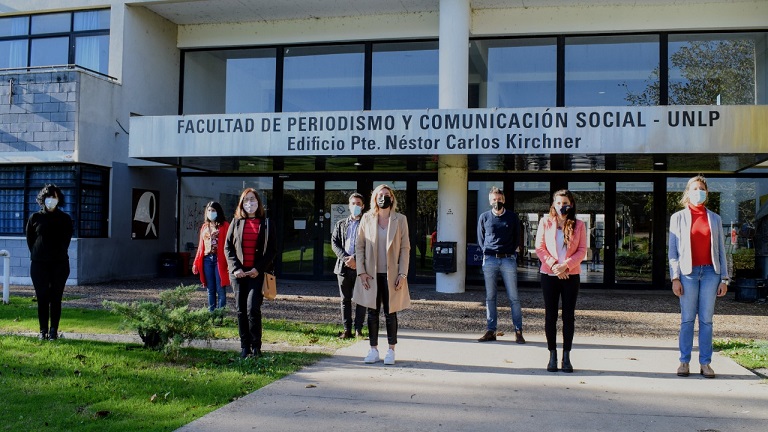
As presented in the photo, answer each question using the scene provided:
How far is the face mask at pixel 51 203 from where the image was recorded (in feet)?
25.6

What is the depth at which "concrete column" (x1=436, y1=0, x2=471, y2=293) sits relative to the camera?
14.0 meters

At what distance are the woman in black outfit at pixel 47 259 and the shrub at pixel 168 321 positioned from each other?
145 cm

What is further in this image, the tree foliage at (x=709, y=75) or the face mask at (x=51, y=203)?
the tree foliage at (x=709, y=75)

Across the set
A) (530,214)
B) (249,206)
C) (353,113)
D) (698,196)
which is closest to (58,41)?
(353,113)

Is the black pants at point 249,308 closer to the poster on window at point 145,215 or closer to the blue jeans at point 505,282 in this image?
the blue jeans at point 505,282

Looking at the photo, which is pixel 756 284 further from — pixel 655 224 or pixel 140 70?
pixel 140 70

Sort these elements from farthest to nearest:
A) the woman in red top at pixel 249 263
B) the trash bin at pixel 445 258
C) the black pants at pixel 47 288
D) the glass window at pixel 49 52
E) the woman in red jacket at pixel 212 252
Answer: the glass window at pixel 49 52
the trash bin at pixel 445 258
the woman in red jacket at pixel 212 252
the black pants at pixel 47 288
the woman in red top at pixel 249 263

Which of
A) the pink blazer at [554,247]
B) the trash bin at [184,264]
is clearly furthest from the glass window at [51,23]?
the pink blazer at [554,247]

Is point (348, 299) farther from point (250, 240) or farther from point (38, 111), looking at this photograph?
point (38, 111)

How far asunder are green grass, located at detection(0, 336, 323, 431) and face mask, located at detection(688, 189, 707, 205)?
13.5 feet

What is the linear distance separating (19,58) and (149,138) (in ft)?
20.5

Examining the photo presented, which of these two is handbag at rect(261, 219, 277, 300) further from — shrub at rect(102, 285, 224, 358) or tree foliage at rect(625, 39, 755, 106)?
tree foliage at rect(625, 39, 755, 106)

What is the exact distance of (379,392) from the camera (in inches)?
220

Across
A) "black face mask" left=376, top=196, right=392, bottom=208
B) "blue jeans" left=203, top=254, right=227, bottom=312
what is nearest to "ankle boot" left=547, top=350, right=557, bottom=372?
"black face mask" left=376, top=196, right=392, bottom=208
